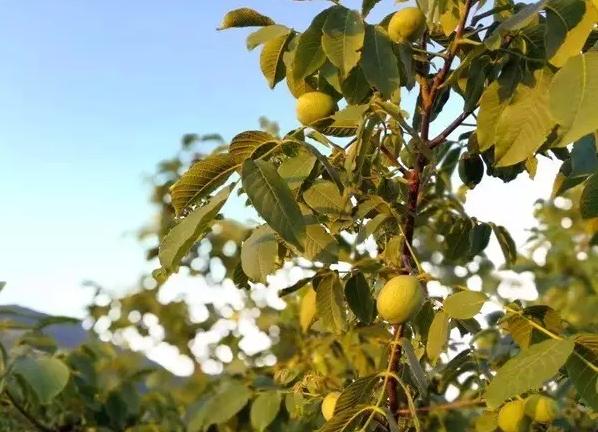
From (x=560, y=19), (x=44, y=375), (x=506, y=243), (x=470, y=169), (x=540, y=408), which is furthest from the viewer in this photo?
(x=44, y=375)

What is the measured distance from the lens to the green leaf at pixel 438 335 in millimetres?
1315

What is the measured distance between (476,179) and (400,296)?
0.56 meters

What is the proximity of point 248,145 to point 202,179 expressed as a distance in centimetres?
9

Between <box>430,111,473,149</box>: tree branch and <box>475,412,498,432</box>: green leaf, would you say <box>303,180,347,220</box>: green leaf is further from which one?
<box>475,412,498,432</box>: green leaf

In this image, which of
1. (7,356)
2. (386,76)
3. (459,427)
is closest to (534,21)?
(386,76)

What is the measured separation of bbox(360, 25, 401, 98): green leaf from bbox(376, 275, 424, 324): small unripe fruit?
32 centimetres

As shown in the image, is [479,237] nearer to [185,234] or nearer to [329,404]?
[329,404]

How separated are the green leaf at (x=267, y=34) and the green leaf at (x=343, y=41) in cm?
16

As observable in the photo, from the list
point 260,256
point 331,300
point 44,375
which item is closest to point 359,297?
point 331,300

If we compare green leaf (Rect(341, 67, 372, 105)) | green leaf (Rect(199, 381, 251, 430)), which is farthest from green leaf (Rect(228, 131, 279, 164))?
green leaf (Rect(199, 381, 251, 430))

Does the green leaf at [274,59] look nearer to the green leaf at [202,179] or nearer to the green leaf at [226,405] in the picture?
the green leaf at [202,179]

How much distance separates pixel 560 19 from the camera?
3.81 feet

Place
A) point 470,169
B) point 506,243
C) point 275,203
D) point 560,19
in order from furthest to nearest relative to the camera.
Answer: point 506,243 → point 470,169 → point 560,19 → point 275,203

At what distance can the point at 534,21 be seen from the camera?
135 centimetres
